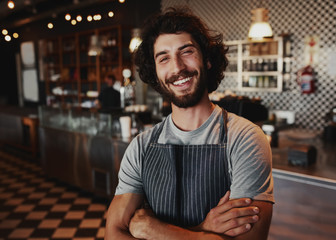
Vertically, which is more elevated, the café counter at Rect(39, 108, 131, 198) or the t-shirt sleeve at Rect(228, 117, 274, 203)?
the t-shirt sleeve at Rect(228, 117, 274, 203)

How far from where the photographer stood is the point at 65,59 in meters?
9.70

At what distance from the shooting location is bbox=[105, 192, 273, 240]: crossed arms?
48.6 inches

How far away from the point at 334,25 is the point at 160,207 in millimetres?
4777

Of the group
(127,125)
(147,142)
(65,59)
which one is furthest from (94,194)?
(65,59)

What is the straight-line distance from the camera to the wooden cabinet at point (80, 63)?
301 inches

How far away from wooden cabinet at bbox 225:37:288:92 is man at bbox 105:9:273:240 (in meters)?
4.20

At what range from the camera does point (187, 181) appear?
1425mm

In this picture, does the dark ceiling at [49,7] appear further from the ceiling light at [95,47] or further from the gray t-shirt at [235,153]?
the gray t-shirt at [235,153]

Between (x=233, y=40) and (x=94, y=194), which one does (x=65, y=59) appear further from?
(x=94, y=194)

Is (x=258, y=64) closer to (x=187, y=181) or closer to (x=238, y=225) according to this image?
(x=187, y=181)

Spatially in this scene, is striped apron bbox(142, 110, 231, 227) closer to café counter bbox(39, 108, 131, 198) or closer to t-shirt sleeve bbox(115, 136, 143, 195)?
t-shirt sleeve bbox(115, 136, 143, 195)

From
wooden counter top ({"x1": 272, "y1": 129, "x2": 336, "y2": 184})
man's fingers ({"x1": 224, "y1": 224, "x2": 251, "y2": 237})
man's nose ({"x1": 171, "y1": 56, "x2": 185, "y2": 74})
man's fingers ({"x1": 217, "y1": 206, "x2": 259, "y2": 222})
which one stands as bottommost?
wooden counter top ({"x1": 272, "y1": 129, "x2": 336, "y2": 184})

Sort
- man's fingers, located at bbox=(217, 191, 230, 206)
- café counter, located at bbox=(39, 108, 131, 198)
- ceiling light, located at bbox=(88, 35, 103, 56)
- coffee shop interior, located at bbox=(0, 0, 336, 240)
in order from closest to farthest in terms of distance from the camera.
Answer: man's fingers, located at bbox=(217, 191, 230, 206) → coffee shop interior, located at bbox=(0, 0, 336, 240) → café counter, located at bbox=(39, 108, 131, 198) → ceiling light, located at bbox=(88, 35, 103, 56)

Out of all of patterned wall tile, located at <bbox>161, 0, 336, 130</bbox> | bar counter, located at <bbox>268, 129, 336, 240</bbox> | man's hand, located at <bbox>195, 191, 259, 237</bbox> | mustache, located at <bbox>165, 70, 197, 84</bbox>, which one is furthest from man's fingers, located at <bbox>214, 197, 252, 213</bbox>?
patterned wall tile, located at <bbox>161, 0, 336, 130</bbox>
